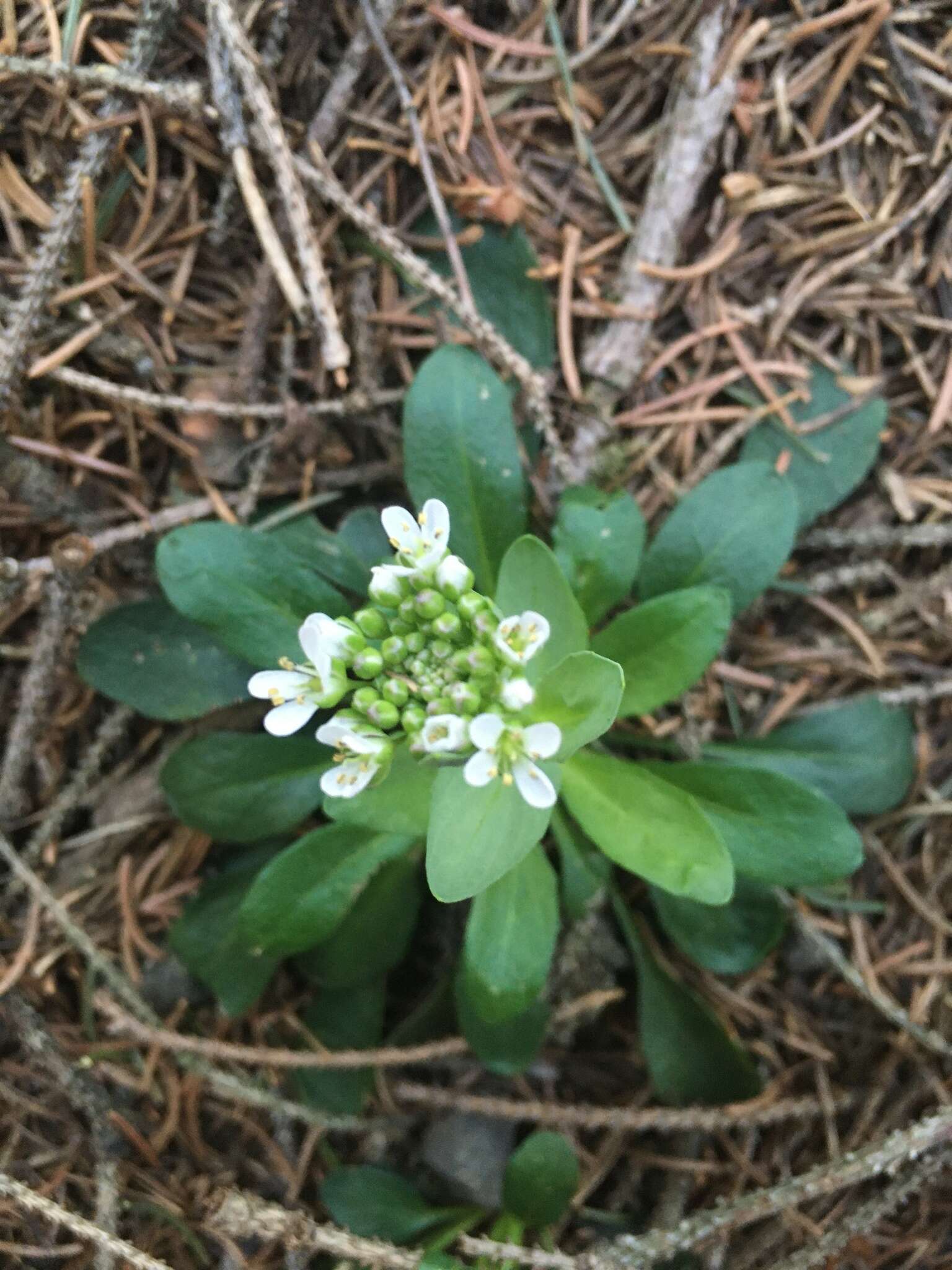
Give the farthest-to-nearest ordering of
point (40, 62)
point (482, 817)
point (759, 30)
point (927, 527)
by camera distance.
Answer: point (927, 527) < point (759, 30) < point (40, 62) < point (482, 817)

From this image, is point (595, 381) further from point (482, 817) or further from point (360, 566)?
point (482, 817)

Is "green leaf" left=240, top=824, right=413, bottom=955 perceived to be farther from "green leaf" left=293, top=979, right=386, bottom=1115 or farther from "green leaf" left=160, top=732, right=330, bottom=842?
"green leaf" left=293, top=979, right=386, bottom=1115

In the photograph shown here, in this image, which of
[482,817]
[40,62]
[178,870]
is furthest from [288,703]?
[40,62]

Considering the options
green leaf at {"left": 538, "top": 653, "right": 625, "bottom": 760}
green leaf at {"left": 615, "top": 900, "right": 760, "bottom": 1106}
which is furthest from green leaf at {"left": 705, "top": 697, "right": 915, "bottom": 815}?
green leaf at {"left": 538, "top": 653, "right": 625, "bottom": 760}

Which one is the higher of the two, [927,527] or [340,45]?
[340,45]

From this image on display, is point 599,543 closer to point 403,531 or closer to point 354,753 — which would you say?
point 403,531

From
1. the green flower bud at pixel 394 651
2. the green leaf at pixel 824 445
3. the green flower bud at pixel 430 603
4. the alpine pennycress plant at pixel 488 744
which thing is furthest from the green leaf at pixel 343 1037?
the green leaf at pixel 824 445

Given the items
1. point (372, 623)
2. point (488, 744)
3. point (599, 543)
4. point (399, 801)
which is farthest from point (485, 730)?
point (599, 543)
